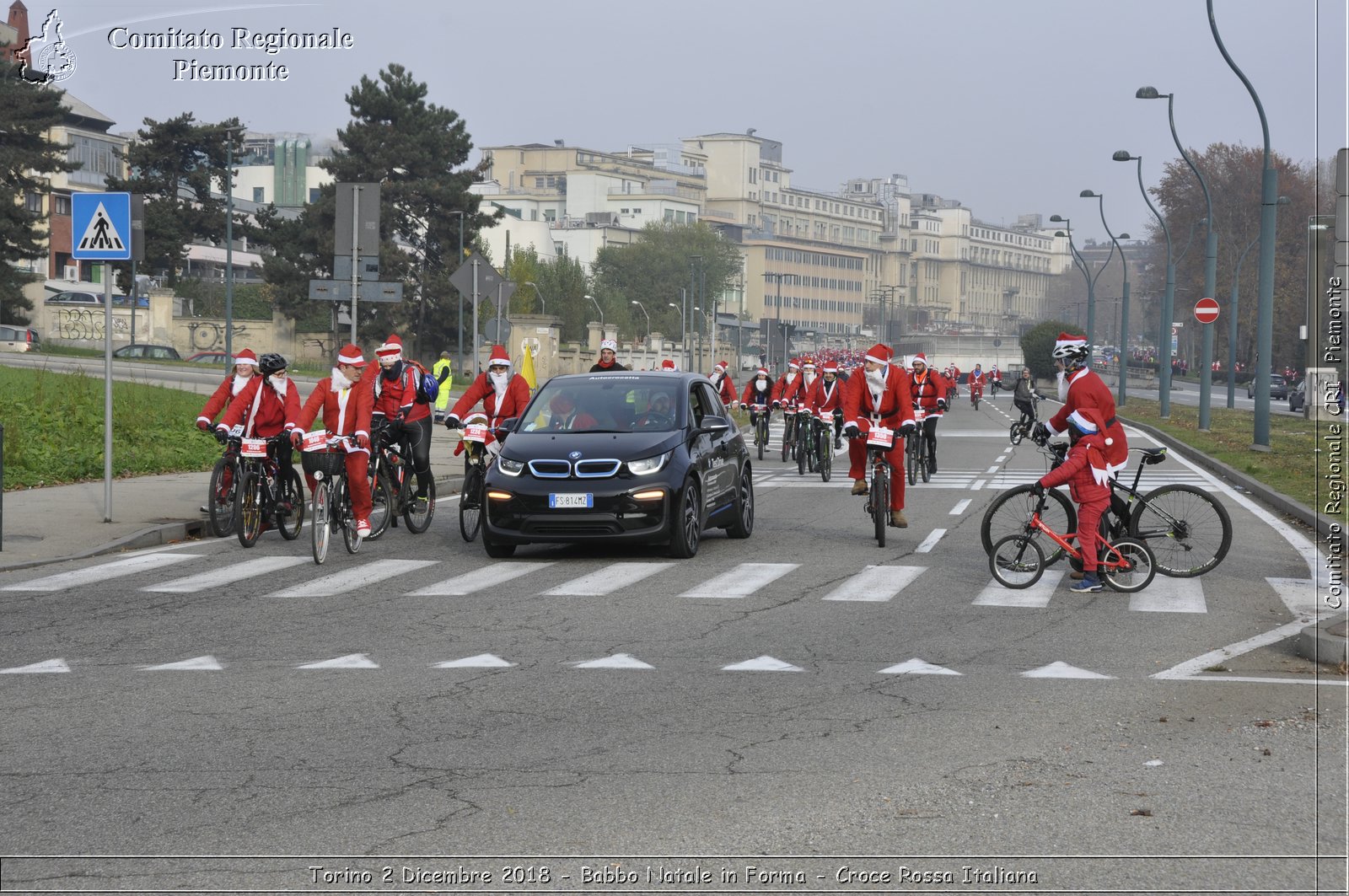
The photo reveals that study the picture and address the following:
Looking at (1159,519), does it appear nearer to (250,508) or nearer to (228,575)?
(228,575)

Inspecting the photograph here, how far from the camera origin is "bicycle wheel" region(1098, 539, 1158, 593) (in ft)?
42.1

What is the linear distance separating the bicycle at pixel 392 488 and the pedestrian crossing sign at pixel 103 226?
290cm

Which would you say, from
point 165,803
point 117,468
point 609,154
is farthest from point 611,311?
point 165,803

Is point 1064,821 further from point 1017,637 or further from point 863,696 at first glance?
point 1017,637

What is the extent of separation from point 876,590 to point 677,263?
465 feet

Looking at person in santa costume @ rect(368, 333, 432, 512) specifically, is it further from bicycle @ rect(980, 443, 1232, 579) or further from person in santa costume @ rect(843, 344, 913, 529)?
bicycle @ rect(980, 443, 1232, 579)

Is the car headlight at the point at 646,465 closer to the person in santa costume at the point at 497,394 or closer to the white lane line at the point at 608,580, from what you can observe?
the white lane line at the point at 608,580

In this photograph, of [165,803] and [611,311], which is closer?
[165,803]

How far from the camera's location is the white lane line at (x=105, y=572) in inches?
503

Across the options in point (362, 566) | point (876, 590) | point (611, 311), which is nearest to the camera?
point (876, 590)

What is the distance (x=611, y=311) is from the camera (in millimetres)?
132750

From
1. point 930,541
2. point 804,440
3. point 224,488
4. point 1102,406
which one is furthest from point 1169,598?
point 804,440

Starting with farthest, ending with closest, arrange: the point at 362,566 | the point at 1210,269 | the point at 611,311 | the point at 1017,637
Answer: the point at 611,311, the point at 1210,269, the point at 362,566, the point at 1017,637

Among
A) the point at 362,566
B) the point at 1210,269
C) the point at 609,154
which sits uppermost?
the point at 609,154
